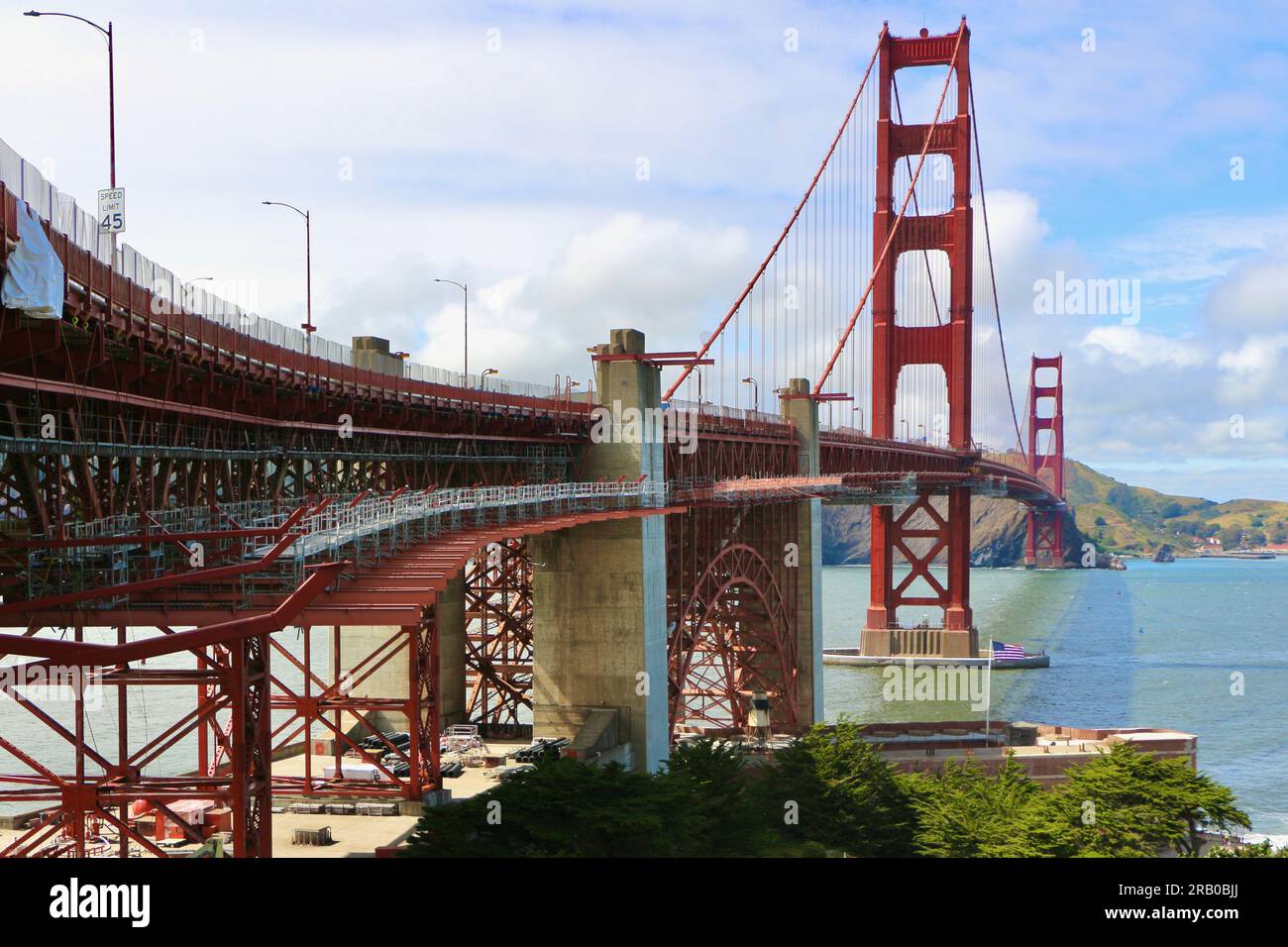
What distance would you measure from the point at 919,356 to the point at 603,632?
2047 inches

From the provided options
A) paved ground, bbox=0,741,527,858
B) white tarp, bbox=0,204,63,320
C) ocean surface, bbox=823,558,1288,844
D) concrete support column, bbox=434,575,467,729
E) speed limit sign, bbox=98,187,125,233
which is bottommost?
ocean surface, bbox=823,558,1288,844

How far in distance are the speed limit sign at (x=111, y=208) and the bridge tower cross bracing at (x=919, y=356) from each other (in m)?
62.1

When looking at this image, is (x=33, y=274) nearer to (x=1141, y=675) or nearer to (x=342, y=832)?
(x=342, y=832)

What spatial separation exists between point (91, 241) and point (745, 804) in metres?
14.9

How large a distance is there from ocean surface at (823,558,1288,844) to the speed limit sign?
30.9 meters

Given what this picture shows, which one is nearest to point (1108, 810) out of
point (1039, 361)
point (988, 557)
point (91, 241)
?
point (91, 241)

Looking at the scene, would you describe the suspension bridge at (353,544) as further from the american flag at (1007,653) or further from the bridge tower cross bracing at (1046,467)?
the bridge tower cross bracing at (1046,467)

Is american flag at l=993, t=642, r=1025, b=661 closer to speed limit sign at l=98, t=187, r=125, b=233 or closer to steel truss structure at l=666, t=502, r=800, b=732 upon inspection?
steel truss structure at l=666, t=502, r=800, b=732

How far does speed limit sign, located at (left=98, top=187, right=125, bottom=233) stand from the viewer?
14734 mm

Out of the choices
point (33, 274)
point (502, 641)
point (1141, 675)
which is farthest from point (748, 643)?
point (33, 274)

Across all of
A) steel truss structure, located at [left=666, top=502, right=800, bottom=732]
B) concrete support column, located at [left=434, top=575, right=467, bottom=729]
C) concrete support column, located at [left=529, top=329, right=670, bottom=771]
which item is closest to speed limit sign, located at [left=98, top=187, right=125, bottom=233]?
concrete support column, located at [left=529, top=329, right=670, bottom=771]

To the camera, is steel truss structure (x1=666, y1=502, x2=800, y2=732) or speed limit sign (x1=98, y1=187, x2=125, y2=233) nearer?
speed limit sign (x1=98, y1=187, x2=125, y2=233)
